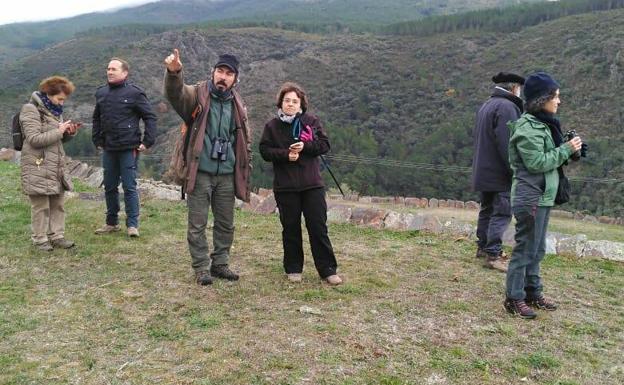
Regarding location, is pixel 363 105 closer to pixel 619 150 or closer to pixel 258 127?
pixel 258 127

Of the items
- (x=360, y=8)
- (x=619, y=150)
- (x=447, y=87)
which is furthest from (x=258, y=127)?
(x=360, y=8)

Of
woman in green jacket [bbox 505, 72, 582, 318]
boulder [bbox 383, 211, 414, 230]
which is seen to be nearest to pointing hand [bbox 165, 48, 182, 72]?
woman in green jacket [bbox 505, 72, 582, 318]

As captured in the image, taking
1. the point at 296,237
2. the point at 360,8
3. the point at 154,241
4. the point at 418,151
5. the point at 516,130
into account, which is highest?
the point at 360,8

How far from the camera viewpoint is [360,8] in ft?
466

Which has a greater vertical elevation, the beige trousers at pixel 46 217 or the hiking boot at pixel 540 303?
the beige trousers at pixel 46 217

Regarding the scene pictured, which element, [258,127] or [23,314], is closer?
[23,314]

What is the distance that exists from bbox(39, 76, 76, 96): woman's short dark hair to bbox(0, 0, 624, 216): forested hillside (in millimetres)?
23990

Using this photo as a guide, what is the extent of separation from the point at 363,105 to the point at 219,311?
160ft

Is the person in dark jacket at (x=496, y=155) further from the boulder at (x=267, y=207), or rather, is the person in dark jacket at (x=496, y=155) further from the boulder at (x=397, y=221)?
the boulder at (x=267, y=207)

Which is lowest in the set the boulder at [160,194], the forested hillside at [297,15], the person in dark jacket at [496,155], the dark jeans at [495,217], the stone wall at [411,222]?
the boulder at [160,194]

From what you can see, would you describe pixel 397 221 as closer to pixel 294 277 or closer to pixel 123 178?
pixel 294 277

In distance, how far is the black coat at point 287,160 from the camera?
463cm

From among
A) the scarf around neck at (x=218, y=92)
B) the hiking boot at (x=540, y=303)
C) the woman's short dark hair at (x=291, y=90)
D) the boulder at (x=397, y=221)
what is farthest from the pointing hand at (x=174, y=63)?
the boulder at (x=397, y=221)

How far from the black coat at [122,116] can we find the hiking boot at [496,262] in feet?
12.0
